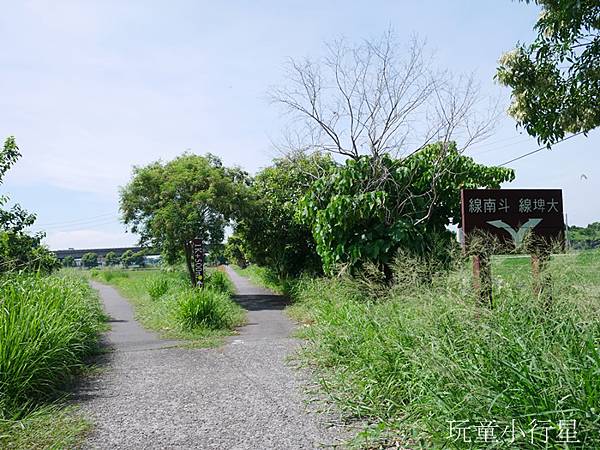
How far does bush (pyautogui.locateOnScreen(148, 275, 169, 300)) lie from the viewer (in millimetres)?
15120

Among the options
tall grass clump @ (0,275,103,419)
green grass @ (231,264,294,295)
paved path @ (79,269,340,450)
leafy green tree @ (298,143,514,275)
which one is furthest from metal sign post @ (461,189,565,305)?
green grass @ (231,264,294,295)

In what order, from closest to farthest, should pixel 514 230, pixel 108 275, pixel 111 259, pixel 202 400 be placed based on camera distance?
pixel 202 400 < pixel 514 230 < pixel 108 275 < pixel 111 259

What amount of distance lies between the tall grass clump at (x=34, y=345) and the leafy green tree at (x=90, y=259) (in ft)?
142

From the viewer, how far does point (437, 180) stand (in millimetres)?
10164

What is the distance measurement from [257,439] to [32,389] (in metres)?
2.55

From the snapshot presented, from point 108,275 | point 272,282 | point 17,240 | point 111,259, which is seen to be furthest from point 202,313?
point 111,259

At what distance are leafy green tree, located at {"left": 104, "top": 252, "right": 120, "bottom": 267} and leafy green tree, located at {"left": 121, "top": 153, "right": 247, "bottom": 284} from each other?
120 feet

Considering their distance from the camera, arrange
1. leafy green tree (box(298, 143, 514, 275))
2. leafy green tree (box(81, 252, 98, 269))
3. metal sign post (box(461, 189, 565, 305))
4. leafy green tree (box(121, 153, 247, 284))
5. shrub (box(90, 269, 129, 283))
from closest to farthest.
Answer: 1. metal sign post (box(461, 189, 565, 305))
2. leafy green tree (box(298, 143, 514, 275))
3. leafy green tree (box(121, 153, 247, 284))
4. shrub (box(90, 269, 129, 283))
5. leafy green tree (box(81, 252, 98, 269))

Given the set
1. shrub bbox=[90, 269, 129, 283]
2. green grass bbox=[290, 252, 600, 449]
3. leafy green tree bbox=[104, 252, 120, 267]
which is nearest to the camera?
green grass bbox=[290, 252, 600, 449]

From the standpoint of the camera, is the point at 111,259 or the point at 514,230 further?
the point at 111,259

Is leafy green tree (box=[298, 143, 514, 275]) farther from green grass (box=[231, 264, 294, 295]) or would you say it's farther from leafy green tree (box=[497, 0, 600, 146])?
green grass (box=[231, 264, 294, 295])

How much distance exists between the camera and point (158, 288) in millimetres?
→ 15406

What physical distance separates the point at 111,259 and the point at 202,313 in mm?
44186

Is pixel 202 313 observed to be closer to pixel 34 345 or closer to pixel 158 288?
pixel 34 345
